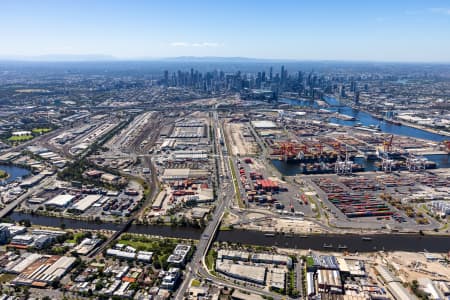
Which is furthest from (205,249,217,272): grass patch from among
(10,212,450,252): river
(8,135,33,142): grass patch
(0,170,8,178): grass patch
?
(8,135,33,142): grass patch

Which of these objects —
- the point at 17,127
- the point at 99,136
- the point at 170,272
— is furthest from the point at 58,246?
the point at 17,127

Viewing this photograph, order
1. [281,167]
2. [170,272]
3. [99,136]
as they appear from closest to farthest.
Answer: [170,272] < [281,167] < [99,136]

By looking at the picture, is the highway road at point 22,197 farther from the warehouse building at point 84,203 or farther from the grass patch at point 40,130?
the grass patch at point 40,130

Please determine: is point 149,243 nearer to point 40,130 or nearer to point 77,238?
point 77,238

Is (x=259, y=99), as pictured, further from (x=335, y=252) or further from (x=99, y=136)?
(x=335, y=252)

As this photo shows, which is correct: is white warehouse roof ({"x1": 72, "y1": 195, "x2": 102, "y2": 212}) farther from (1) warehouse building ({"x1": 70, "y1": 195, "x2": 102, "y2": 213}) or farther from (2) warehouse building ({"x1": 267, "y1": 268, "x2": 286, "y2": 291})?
(2) warehouse building ({"x1": 267, "y1": 268, "x2": 286, "y2": 291})

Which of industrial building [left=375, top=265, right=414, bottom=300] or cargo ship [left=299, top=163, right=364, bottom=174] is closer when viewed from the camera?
industrial building [left=375, top=265, right=414, bottom=300]
